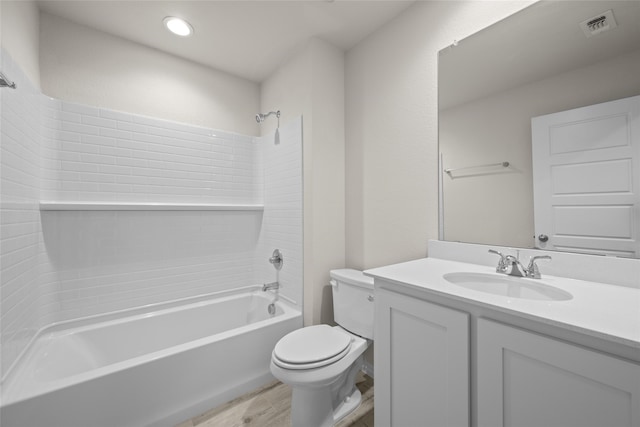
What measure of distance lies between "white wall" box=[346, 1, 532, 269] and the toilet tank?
0.26m

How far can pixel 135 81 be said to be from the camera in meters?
2.01

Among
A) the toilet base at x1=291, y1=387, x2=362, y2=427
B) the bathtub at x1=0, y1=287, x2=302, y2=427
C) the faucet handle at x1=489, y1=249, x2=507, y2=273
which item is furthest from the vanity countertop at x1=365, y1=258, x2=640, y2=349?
the bathtub at x1=0, y1=287, x2=302, y2=427

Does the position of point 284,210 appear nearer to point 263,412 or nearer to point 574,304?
point 263,412

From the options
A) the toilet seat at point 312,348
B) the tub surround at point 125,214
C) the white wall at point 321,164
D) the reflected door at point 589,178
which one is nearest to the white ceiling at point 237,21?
the white wall at point 321,164

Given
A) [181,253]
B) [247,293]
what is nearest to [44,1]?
[181,253]

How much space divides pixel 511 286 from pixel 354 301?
33.9 inches

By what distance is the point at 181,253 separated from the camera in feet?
7.11

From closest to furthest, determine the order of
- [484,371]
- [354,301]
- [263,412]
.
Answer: [484,371], [263,412], [354,301]

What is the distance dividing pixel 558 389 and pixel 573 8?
57.0 inches

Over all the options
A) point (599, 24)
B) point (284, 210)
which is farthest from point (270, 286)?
point (599, 24)

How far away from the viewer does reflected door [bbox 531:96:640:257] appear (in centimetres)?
95

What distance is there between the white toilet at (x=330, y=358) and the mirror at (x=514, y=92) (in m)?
0.68

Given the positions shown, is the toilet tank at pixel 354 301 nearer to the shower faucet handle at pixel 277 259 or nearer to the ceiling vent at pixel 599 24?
the shower faucet handle at pixel 277 259

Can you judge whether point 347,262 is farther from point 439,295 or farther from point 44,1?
point 44,1
